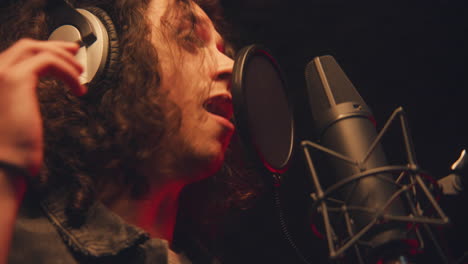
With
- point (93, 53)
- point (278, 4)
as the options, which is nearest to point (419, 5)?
point (278, 4)

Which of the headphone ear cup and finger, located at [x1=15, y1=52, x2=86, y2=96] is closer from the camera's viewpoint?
finger, located at [x1=15, y1=52, x2=86, y2=96]

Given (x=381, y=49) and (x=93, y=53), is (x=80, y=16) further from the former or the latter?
(x=381, y=49)

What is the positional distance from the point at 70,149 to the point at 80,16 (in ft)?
1.15

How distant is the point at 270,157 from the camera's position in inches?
37.2

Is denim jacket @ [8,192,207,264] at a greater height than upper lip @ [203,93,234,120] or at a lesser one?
lesser

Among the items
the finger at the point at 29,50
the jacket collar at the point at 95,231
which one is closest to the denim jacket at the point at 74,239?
the jacket collar at the point at 95,231

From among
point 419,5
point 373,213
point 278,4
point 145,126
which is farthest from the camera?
point 278,4

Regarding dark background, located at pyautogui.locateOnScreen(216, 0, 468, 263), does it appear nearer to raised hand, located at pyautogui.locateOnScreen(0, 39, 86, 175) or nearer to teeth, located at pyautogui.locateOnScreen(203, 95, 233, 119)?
teeth, located at pyautogui.locateOnScreen(203, 95, 233, 119)

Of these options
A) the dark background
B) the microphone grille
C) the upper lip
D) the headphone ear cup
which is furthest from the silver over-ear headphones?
the dark background

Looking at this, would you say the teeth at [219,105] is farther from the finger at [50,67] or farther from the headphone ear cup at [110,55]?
the finger at [50,67]

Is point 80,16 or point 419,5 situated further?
point 419,5

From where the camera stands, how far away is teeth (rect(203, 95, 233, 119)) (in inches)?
44.3

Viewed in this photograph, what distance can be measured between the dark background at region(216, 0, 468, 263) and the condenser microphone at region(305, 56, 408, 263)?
621 mm

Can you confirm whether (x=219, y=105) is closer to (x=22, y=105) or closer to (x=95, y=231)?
(x=95, y=231)
